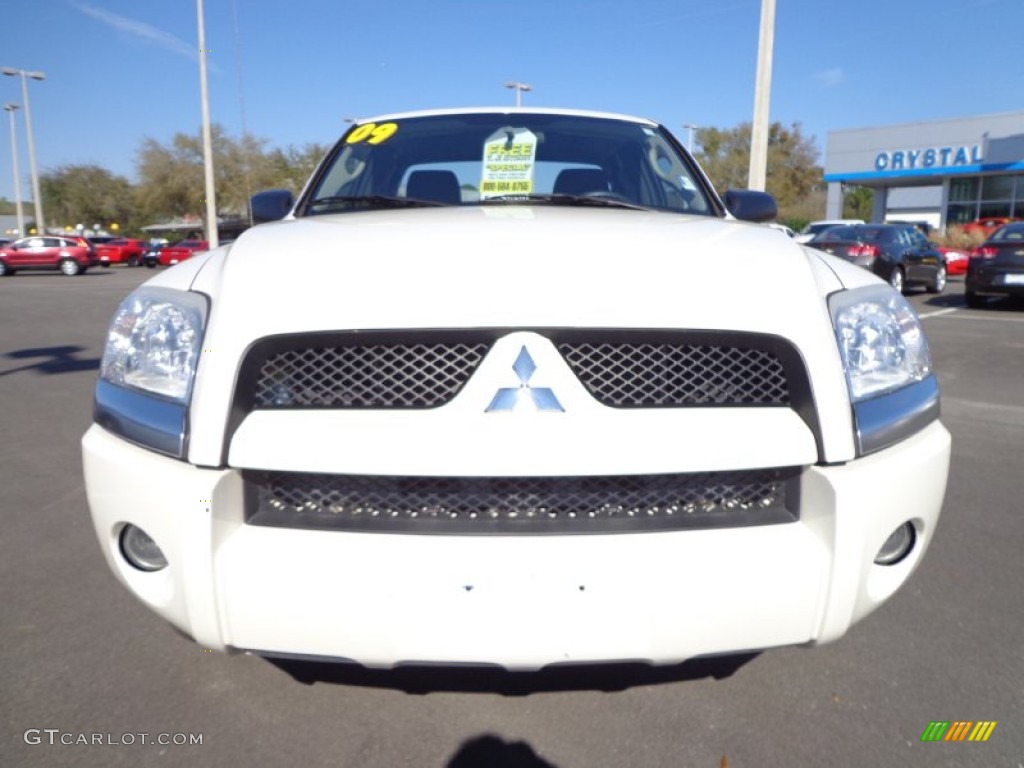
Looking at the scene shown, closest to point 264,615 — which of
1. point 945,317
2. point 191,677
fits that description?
point 191,677

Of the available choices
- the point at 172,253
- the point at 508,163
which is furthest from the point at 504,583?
the point at 172,253

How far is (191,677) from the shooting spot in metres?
2.23

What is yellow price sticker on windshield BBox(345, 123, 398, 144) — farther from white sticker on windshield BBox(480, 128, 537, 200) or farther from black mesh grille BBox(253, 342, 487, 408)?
black mesh grille BBox(253, 342, 487, 408)

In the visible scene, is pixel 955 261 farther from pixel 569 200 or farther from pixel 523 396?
pixel 523 396

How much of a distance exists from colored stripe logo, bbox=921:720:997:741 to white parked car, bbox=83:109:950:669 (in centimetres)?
51

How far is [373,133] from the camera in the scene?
11.3ft

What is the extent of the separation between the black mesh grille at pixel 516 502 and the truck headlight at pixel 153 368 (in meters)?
0.23

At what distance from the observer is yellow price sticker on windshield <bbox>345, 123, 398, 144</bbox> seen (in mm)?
3406

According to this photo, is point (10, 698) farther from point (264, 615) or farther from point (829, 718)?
point (829, 718)

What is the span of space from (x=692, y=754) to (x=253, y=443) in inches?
50.8

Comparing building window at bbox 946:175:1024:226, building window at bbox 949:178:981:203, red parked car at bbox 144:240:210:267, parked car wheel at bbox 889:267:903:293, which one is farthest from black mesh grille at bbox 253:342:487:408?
building window at bbox 949:178:981:203

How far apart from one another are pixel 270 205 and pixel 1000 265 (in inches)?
502

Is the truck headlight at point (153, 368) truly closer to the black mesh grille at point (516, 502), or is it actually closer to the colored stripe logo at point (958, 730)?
the black mesh grille at point (516, 502)

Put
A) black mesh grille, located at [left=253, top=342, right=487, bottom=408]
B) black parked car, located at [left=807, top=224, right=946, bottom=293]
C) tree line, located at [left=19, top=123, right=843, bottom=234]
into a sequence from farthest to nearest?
1. tree line, located at [left=19, top=123, right=843, bottom=234]
2. black parked car, located at [left=807, top=224, right=946, bottom=293]
3. black mesh grille, located at [left=253, top=342, right=487, bottom=408]
